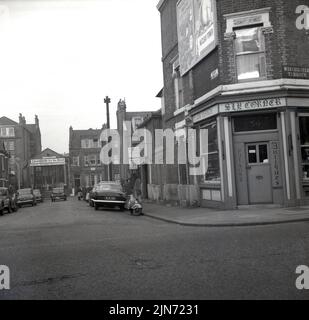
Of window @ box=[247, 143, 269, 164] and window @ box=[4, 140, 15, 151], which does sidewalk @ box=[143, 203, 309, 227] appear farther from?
window @ box=[4, 140, 15, 151]

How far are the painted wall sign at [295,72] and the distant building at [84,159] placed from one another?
6258 centimetres

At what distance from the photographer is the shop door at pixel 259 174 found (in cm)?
1673

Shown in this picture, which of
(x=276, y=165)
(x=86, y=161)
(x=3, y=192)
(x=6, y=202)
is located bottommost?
(x=6, y=202)

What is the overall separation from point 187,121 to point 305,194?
22.3 ft

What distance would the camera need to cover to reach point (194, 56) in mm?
20000

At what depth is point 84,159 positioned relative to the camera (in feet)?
266

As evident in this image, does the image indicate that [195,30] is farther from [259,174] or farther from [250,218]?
[250,218]

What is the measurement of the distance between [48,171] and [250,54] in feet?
235

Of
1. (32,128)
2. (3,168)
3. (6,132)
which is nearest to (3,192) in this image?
(3,168)

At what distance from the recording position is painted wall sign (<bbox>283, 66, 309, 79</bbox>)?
53.6ft

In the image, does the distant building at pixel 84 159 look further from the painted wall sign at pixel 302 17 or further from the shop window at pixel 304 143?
the painted wall sign at pixel 302 17

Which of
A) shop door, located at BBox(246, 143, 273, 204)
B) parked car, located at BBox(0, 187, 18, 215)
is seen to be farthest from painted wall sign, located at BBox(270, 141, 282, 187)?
parked car, located at BBox(0, 187, 18, 215)

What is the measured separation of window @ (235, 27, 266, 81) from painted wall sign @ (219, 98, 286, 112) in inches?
40.4
